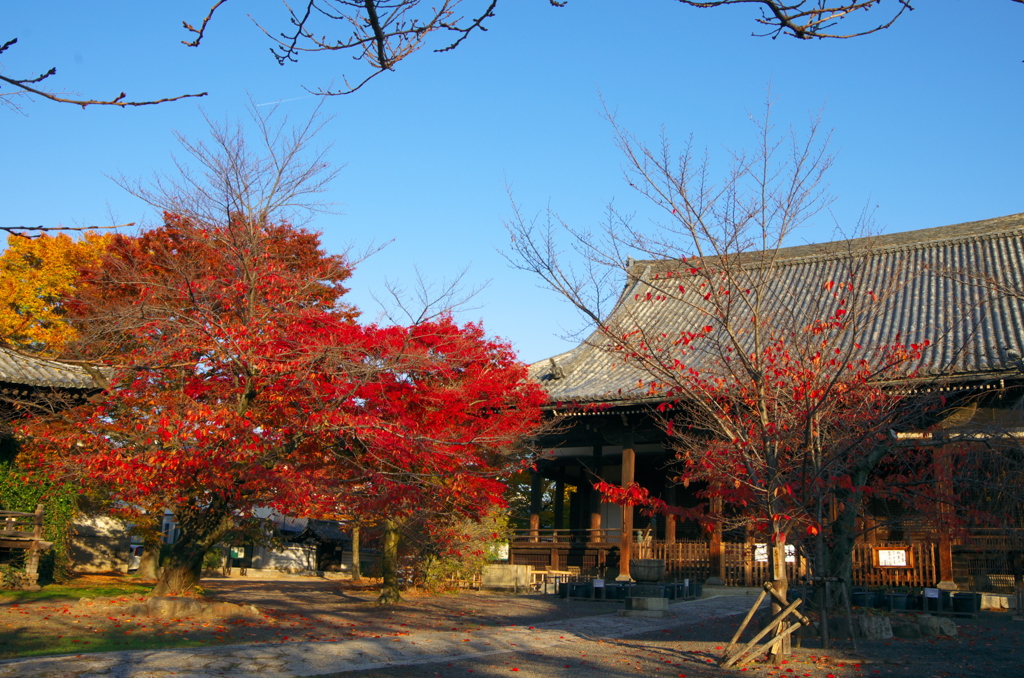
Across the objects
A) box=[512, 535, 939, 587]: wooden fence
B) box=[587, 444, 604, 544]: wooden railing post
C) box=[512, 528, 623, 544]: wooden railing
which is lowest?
box=[512, 535, 939, 587]: wooden fence

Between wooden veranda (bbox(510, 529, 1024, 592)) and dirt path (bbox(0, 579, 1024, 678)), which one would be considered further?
wooden veranda (bbox(510, 529, 1024, 592))

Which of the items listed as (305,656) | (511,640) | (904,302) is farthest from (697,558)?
(305,656)

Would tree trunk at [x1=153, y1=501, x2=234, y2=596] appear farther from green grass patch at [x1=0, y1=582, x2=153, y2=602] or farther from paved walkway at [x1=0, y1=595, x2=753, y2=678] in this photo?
green grass patch at [x1=0, y1=582, x2=153, y2=602]

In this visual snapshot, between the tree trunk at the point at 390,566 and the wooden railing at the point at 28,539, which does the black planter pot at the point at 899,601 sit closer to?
the tree trunk at the point at 390,566

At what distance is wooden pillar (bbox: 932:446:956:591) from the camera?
35.9 ft

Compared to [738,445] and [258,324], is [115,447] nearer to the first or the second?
[258,324]

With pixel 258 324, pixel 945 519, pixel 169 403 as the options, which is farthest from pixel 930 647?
pixel 169 403

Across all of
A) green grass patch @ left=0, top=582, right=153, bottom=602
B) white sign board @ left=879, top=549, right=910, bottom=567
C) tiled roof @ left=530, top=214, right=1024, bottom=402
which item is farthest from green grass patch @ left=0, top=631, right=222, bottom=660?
white sign board @ left=879, top=549, right=910, bottom=567

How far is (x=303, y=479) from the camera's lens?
1216cm

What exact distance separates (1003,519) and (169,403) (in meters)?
12.9

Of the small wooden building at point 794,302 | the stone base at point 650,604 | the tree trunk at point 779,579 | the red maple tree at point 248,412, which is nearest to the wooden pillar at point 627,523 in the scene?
the small wooden building at point 794,302

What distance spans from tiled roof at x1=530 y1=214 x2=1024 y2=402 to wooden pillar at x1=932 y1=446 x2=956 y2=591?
231cm

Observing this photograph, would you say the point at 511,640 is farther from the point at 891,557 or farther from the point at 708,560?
the point at 708,560

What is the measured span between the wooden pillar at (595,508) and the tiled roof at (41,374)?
1188cm
